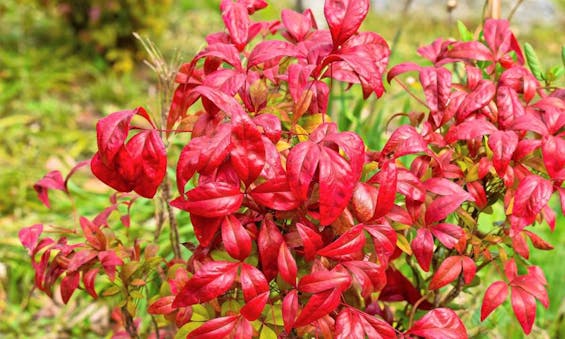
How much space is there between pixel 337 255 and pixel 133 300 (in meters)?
0.60

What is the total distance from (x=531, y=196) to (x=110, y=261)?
0.86m

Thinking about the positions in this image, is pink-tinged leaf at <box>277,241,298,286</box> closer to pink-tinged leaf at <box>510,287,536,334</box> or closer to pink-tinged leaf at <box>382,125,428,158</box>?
pink-tinged leaf at <box>382,125,428,158</box>

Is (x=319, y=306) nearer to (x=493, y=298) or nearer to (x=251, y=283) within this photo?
(x=251, y=283)

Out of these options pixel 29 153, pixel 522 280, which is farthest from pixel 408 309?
pixel 29 153

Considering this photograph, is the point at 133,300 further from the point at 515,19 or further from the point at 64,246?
the point at 515,19

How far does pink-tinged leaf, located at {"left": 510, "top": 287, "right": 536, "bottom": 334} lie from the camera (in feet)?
3.89

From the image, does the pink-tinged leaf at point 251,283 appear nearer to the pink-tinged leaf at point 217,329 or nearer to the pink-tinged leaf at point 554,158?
the pink-tinged leaf at point 217,329

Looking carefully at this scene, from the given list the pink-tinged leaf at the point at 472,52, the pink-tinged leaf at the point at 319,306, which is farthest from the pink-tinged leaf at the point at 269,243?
the pink-tinged leaf at the point at 472,52

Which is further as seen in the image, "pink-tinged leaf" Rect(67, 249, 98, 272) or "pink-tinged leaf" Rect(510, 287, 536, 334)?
"pink-tinged leaf" Rect(67, 249, 98, 272)

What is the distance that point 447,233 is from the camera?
4.02 feet

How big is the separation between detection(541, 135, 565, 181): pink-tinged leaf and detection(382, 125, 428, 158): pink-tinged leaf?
23 centimetres

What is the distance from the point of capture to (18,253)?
2.58 metres

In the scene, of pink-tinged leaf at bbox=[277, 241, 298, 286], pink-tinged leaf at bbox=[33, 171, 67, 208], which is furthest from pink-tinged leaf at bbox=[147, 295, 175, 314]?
pink-tinged leaf at bbox=[33, 171, 67, 208]

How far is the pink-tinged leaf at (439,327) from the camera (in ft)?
3.69
